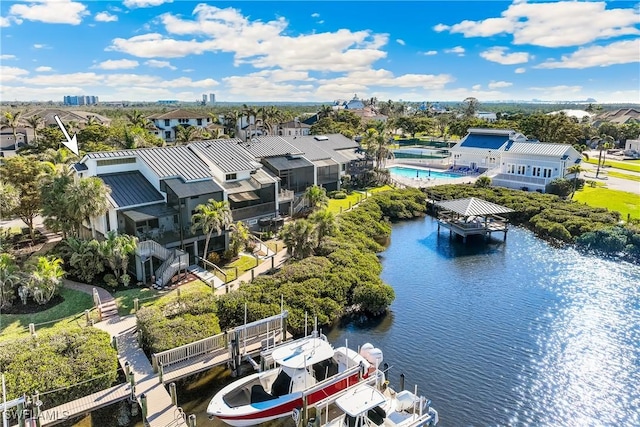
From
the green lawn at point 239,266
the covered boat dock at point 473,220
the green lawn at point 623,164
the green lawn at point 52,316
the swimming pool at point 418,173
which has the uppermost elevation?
the green lawn at point 623,164

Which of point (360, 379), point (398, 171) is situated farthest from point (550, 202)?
point (360, 379)

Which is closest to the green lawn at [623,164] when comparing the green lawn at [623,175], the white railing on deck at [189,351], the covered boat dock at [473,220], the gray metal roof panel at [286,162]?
the green lawn at [623,175]


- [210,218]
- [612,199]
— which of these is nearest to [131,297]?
[210,218]

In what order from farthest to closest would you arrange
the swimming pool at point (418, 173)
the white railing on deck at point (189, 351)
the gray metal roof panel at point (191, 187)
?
the swimming pool at point (418, 173) → the gray metal roof panel at point (191, 187) → the white railing on deck at point (189, 351)

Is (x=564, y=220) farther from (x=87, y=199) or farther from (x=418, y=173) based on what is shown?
(x=87, y=199)

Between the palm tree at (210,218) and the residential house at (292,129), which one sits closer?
the palm tree at (210,218)

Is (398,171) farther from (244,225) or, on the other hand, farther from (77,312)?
(77,312)

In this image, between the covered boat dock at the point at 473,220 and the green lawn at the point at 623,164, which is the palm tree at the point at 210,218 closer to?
the covered boat dock at the point at 473,220
